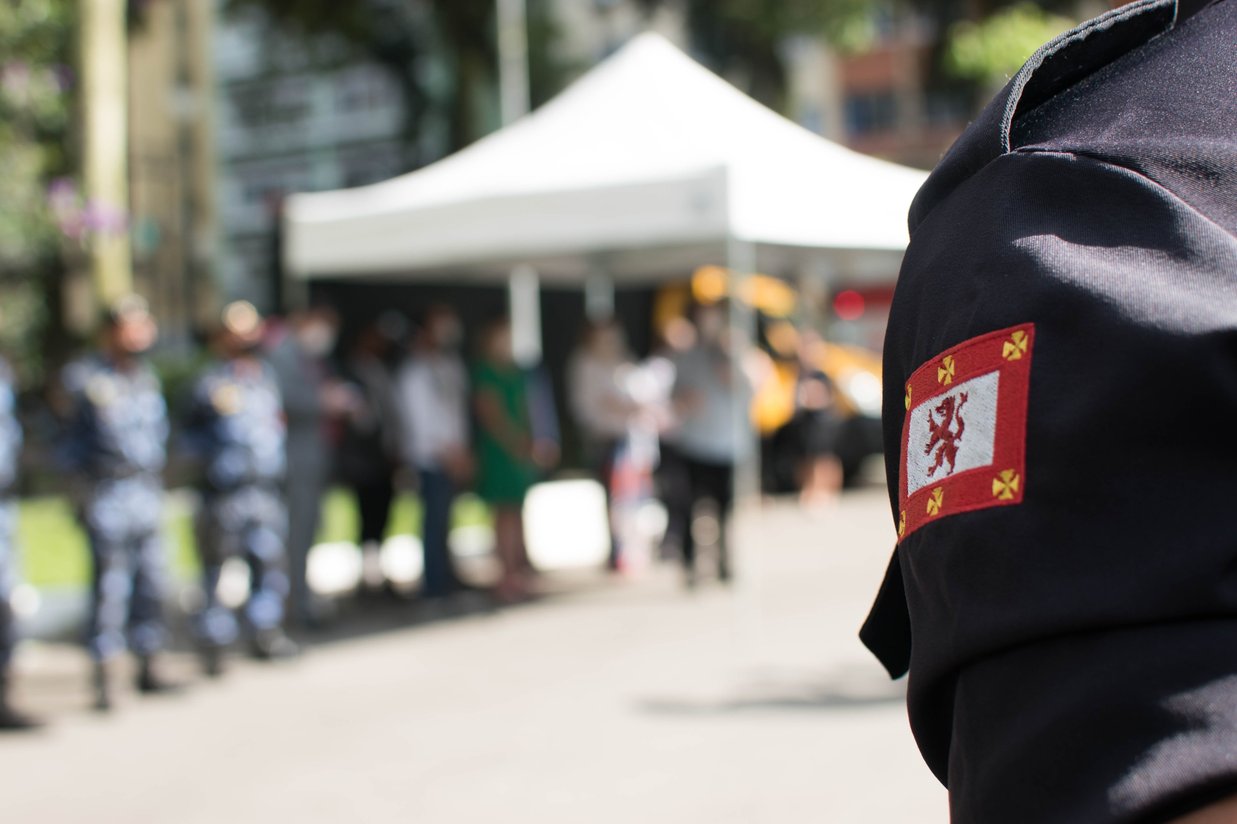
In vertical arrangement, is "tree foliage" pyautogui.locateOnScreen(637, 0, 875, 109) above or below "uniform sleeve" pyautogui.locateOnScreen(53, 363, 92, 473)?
above

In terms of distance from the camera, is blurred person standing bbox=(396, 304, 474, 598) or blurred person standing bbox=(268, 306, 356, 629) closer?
blurred person standing bbox=(268, 306, 356, 629)

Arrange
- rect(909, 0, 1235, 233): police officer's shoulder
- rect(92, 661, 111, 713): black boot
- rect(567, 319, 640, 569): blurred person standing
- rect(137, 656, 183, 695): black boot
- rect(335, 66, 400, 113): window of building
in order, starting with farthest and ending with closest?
1. rect(335, 66, 400, 113): window of building
2. rect(567, 319, 640, 569): blurred person standing
3. rect(137, 656, 183, 695): black boot
4. rect(92, 661, 111, 713): black boot
5. rect(909, 0, 1235, 233): police officer's shoulder

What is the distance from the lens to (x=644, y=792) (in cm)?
498

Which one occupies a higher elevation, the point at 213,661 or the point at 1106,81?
the point at 1106,81

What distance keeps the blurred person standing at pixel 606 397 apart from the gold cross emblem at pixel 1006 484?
9554 millimetres

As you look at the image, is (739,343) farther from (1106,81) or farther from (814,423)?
(1106,81)

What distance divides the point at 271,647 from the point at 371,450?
6.44 feet

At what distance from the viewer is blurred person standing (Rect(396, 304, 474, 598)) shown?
9305 mm

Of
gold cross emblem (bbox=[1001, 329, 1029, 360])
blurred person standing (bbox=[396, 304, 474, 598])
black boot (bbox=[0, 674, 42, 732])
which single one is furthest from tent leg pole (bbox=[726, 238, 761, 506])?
gold cross emblem (bbox=[1001, 329, 1029, 360])

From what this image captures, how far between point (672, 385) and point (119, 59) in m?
4.21

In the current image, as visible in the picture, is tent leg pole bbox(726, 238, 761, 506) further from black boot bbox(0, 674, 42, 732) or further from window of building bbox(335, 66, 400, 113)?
window of building bbox(335, 66, 400, 113)

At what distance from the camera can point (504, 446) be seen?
958 centimetres

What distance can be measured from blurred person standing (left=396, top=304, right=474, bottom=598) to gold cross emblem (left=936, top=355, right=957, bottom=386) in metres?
8.53

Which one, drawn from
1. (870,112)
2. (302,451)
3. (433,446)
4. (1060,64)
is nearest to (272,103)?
(870,112)
